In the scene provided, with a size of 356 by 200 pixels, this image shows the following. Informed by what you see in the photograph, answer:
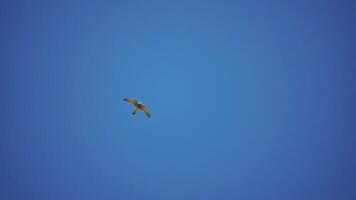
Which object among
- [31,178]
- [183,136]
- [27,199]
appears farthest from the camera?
[183,136]

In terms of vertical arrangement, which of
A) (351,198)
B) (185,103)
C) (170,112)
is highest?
(185,103)

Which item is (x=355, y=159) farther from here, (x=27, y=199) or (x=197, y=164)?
(x=27, y=199)

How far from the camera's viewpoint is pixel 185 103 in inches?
3174

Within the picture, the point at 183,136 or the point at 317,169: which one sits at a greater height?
the point at 183,136

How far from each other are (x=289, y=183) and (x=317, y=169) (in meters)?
2.01

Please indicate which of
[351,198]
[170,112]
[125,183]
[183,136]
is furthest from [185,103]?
[351,198]

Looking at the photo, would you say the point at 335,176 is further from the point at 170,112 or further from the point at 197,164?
the point at 170,112

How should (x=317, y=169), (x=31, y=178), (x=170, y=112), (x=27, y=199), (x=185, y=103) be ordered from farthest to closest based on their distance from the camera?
1. (x=185, y=103)
2. (x=170, y=112)
3. (x=317, y=169)
4. (x=31, y=178)
5. (x=27, y=199)

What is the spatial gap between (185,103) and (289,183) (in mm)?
55241

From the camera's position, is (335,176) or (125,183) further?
(125,183)

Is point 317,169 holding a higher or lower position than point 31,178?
higher

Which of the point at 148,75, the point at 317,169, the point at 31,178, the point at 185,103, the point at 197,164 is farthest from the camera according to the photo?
the point at 148,75

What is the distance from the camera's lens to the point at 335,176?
23.9 m

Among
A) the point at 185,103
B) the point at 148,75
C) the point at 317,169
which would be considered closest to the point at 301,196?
the point at 317,169
